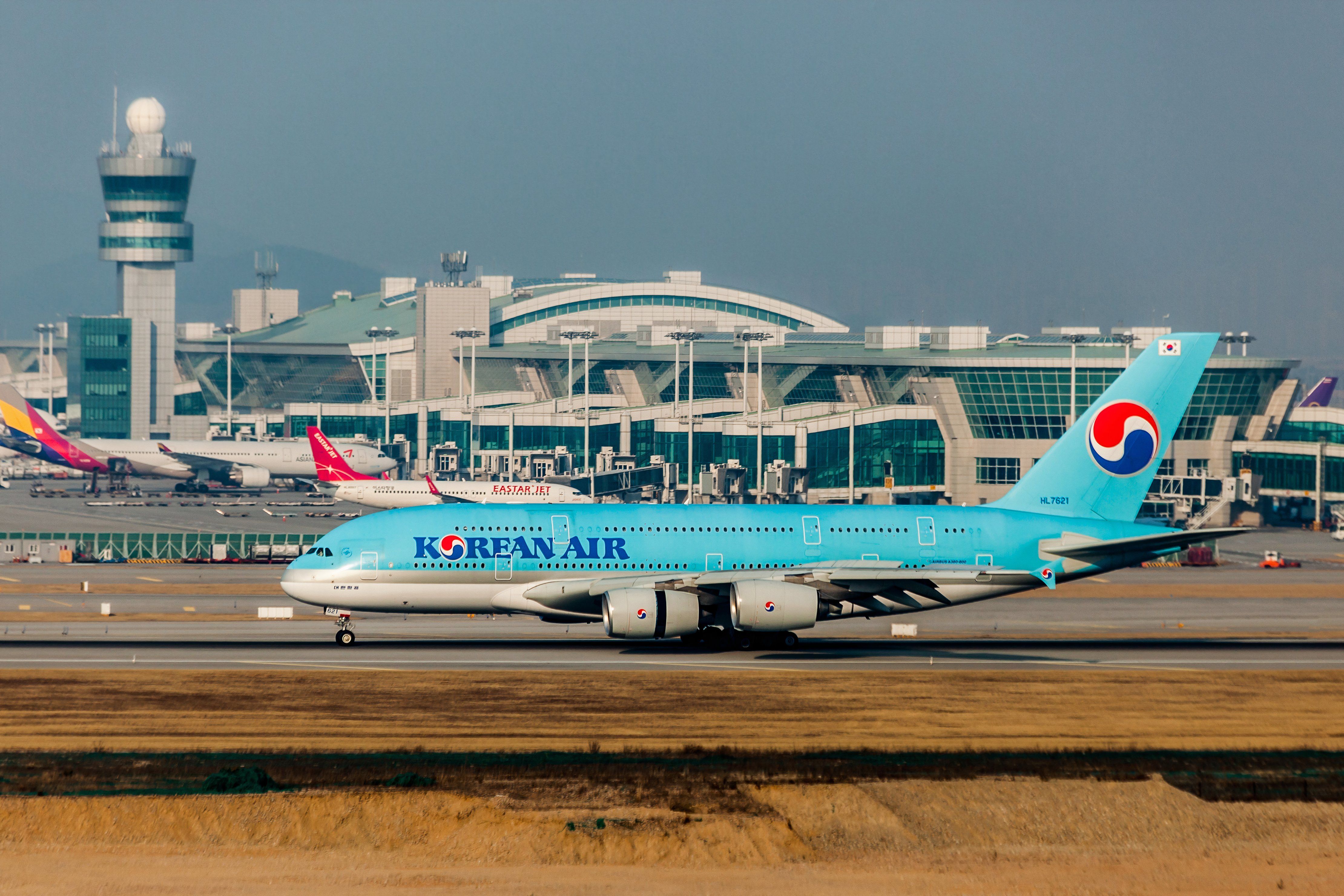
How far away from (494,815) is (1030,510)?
107 feet

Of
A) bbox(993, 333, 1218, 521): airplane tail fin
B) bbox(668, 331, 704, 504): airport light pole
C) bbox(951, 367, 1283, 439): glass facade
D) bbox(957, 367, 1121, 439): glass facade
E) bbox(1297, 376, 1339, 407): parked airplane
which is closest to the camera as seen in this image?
bbox(993, 333, 1218, 521): airplane tail fin

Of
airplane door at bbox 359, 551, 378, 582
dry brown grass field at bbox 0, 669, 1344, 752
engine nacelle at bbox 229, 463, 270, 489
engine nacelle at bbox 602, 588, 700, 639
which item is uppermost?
engine nacelle at bbox 229, 463, 270, 489

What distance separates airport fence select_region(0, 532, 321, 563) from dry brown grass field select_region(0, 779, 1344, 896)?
60.4m

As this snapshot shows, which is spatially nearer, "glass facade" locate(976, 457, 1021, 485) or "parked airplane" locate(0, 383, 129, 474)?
"glass facade" locate(976, 457, 1021, 485)

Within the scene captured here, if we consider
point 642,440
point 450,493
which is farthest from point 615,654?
point 642,440

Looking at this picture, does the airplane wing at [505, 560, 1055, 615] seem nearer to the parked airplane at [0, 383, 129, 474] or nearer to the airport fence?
the airport fence

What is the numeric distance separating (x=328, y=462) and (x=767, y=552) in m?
83.3

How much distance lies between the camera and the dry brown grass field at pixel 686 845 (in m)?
24.3

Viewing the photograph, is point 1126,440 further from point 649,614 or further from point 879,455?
point 879,455

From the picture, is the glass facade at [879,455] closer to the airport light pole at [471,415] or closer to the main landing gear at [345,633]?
the airport light pole at [471,415]

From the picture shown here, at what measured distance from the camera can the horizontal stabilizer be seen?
157 ft

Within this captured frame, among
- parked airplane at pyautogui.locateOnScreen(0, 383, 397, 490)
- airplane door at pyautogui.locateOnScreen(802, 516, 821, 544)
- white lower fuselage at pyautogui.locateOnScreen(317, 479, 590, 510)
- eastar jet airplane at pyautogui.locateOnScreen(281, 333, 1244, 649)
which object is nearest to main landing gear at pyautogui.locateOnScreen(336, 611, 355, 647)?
eastar jet airplane at pyautogui.locateOnScreen(281, 333, 1244, 649)

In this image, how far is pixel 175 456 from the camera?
483 ft

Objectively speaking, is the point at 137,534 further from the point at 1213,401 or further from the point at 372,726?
the point at 1213,401
